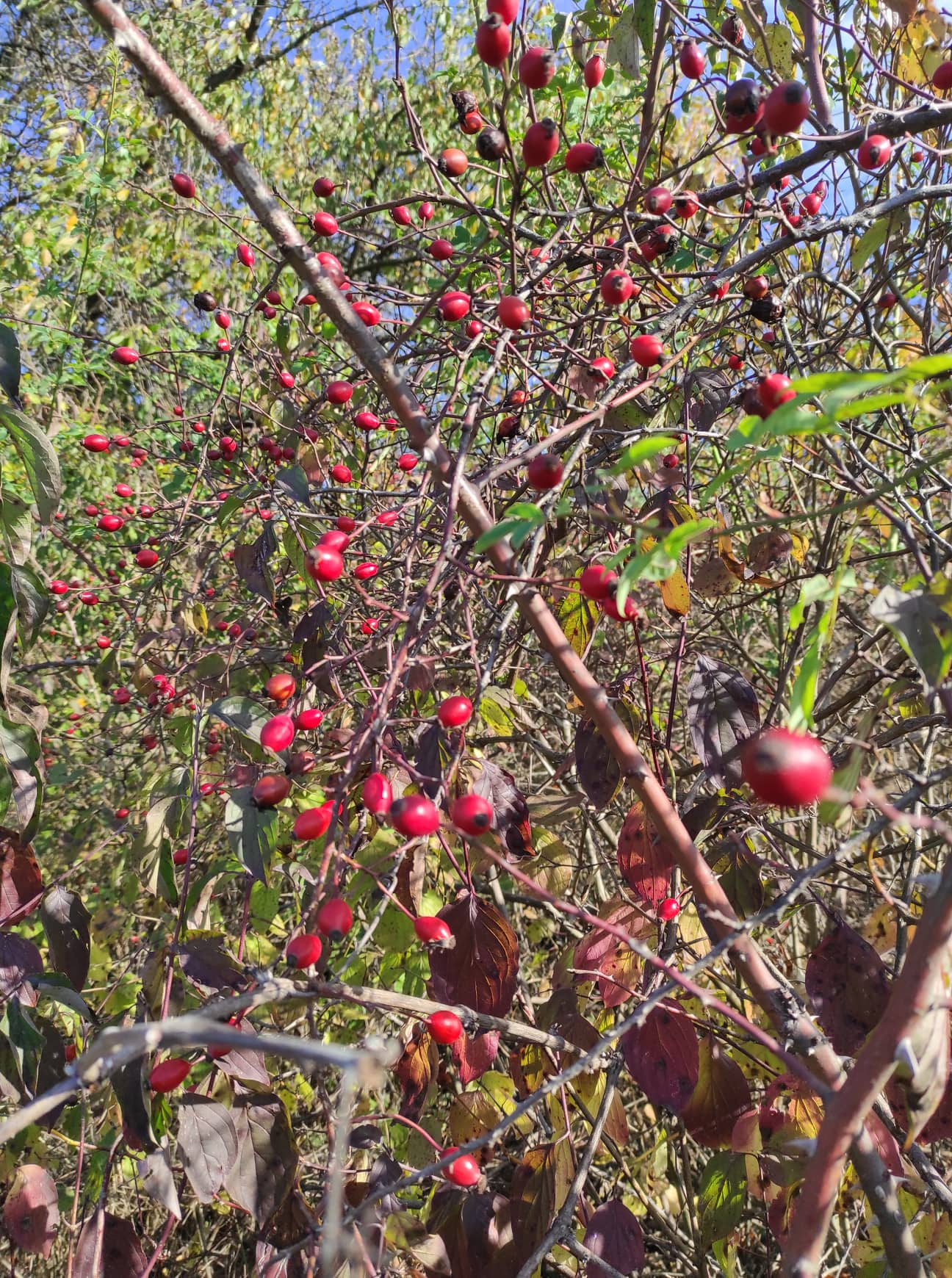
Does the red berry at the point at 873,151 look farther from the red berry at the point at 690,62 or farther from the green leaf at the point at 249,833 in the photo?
the green leaf at the point at 249,833

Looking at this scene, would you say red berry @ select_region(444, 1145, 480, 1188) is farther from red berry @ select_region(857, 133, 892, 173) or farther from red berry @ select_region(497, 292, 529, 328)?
red berry @ select_region(857, 133, 892, 173)

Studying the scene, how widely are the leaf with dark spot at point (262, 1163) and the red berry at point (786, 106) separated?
1.47 meters

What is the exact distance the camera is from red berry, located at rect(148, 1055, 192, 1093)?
103cm

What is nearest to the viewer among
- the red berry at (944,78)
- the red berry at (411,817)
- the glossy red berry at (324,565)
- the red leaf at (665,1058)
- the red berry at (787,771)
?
the red berry at (787,771)

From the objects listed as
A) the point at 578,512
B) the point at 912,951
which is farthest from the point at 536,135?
the point at 912,951

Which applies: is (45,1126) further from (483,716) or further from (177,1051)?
(483,716)

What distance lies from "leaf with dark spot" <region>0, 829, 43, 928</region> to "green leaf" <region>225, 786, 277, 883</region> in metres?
0.33

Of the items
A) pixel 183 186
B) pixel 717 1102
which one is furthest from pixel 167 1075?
pixel 183 186

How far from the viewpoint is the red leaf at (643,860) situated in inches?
47.1

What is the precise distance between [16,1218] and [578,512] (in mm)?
1434

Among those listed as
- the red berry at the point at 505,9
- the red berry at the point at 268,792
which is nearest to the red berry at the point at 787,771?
the red berry at the point at 268,792

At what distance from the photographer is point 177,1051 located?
1145 mm

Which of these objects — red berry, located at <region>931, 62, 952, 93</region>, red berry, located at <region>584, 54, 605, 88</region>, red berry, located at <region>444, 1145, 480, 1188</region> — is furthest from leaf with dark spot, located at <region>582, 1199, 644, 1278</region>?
red berry, located at <region>931, 62, 952, 93</region>

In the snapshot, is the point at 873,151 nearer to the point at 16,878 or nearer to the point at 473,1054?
the point at 473,1054
